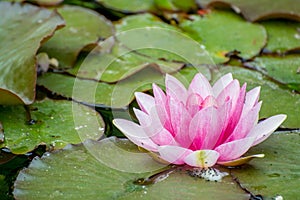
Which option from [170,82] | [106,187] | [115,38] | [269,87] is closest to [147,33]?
[115,38]

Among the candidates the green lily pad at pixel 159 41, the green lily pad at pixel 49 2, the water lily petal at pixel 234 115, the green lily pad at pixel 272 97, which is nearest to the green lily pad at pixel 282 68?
the green lily pad at pixel 272 97

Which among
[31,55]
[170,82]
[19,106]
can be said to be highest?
[170,82]

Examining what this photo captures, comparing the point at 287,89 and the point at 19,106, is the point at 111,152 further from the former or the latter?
the point at 287,89

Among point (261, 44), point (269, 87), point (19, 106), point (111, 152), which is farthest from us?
point (261, 44)

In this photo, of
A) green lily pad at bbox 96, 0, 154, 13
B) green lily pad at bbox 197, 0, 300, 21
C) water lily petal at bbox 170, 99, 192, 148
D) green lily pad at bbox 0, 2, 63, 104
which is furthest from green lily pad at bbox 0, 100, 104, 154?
green lily pad at bbox 197, 0, 300, 21

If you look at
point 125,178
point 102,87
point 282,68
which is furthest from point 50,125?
point 282,68

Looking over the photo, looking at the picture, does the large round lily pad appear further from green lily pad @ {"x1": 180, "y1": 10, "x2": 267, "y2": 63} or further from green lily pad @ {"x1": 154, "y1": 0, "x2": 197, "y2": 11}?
green lily pad @ {"x1": 154, "y1": 0, "x2": 197, "y2": 11}

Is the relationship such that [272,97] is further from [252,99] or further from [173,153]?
[173,153]
